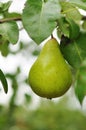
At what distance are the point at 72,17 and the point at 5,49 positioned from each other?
2.16ft

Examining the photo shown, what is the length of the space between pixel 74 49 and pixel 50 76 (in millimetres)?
120

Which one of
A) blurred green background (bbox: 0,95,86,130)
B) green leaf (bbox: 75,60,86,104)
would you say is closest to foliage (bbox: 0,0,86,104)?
green leaf (bbox: 75,60,86,104)

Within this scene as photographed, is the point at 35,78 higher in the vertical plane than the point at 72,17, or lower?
lower

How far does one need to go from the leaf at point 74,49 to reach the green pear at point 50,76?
2 centimetres

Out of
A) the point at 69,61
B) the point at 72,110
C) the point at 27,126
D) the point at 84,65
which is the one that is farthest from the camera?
the point at 72,110

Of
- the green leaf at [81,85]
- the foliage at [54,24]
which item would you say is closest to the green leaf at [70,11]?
the foliage at [54,24]

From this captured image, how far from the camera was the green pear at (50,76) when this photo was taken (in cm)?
154

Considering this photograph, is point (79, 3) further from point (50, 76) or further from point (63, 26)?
point (50, 76)

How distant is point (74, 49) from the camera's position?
5.21 feet

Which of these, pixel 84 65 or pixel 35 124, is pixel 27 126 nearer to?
pixel 35 124

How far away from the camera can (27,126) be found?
13.3 ft

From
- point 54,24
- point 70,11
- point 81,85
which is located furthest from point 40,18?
point 81,85

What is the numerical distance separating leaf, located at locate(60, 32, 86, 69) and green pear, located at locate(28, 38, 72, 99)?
2 centimetres

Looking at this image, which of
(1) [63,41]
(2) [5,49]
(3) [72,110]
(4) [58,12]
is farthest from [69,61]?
(3) [72,110]
